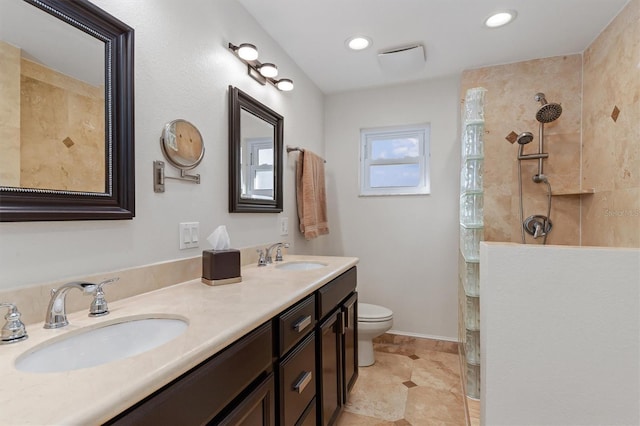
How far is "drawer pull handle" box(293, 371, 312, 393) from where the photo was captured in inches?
46.1

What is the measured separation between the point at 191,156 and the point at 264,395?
1.00 m

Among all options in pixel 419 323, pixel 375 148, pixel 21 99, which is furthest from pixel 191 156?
pixel 419 323

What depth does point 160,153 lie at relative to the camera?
1.26m

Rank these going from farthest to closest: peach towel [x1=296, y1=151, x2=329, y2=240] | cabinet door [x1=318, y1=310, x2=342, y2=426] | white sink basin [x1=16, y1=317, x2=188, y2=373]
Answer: peach towel [x1=296, y1=151, x2=329, y2=240]
cabinet door [x1=318, y1=310, x2=342, y2=426]
white sink basin [x1=16, y1=317, x2=188, y2=373]

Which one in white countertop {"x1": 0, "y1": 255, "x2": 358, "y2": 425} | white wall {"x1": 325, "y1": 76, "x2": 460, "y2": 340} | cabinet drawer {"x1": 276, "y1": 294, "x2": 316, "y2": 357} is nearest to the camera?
white countertop {"x1": 0, "y1": 255, "x2": 358, "y2": 425}

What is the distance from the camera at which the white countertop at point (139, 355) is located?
0.49 metres

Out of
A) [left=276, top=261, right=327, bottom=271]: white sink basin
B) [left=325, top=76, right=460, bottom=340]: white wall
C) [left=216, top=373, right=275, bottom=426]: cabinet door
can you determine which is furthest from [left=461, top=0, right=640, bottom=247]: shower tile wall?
[left=216, top=373, right=275, bottom=426]: cabinet door

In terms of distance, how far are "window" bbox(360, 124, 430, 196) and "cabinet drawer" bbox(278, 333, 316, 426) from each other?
1894mm

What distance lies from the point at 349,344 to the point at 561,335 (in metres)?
1.12

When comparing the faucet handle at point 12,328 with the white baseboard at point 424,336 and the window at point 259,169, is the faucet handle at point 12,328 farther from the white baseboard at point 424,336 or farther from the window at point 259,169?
the white baseboard at point 424,336

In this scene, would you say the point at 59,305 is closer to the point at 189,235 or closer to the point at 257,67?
the point at 189,235

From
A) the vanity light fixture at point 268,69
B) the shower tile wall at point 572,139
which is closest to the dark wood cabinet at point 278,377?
the vanity light fixture at point 268,69

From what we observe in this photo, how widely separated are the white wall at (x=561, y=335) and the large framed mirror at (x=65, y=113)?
1307mm

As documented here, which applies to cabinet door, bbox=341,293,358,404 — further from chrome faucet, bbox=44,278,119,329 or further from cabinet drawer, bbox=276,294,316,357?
chrome faucet, bbox=44,278,119,329
